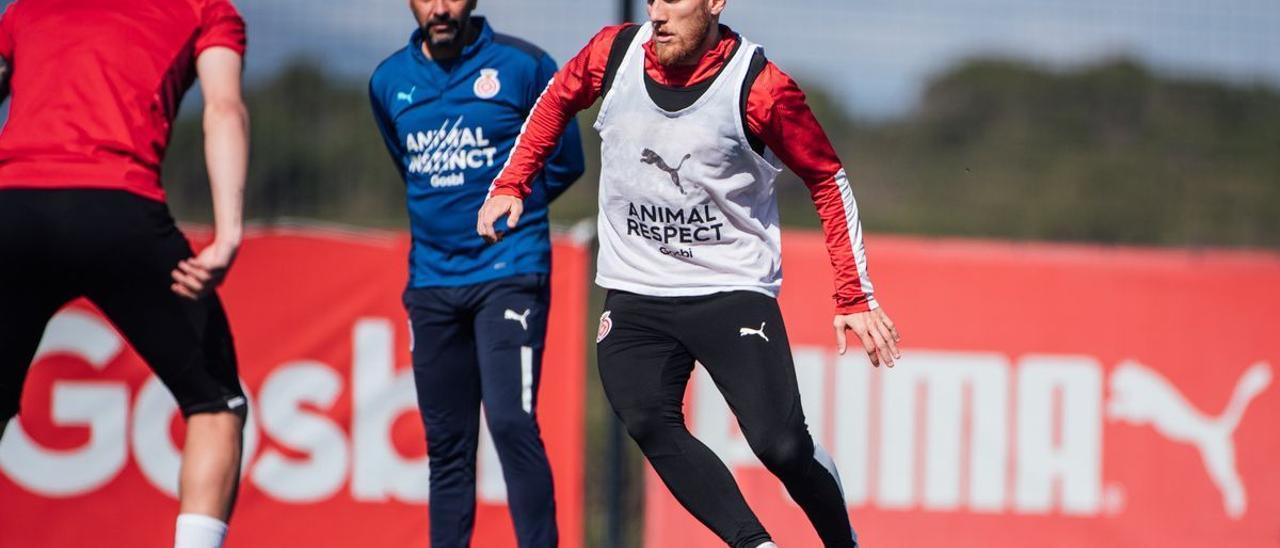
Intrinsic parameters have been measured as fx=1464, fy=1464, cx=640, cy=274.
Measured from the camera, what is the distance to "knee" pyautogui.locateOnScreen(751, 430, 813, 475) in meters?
4.48

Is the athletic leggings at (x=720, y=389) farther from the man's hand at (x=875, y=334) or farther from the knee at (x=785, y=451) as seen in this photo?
the man's hand at (x=875, y=334)

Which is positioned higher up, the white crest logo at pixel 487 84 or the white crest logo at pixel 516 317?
the white crest logo at pixel 487 84

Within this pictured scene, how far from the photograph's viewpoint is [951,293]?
23.9 feet

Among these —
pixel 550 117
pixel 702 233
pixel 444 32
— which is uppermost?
pixel 444 32

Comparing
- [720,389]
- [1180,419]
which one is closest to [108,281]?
[720,389]

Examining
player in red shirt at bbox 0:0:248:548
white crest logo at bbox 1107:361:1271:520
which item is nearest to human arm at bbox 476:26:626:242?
player in red shirt at bbox 0:0:248:548

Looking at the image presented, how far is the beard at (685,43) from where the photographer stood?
441 cm

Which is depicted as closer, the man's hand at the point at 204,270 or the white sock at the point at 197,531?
the man's hand at the point at 204,270

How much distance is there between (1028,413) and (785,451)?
10.2 feet

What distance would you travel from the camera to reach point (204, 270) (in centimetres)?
397

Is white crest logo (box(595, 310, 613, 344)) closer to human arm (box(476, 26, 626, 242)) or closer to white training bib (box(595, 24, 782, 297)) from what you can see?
white training bib (box(595, 24, 782, 297))

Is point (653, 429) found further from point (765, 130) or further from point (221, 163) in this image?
point (221, 163)

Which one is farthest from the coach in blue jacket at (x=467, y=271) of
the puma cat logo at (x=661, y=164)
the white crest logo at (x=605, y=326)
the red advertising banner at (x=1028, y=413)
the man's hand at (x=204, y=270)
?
the red advertising banner at (x=1028, y=413)

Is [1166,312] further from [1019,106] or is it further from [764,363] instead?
[764,363]
